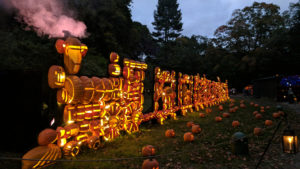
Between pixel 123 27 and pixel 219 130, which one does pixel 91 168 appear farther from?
pixel 123 27

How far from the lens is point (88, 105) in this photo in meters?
6.02

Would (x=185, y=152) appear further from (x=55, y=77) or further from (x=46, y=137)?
(x=55, y=77)

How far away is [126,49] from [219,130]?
61.8 ft

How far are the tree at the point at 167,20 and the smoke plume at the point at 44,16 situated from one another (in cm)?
4599

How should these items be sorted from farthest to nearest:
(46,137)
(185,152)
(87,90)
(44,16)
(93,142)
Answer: (44,16)
(93,142)
(87,90)
(185,152)
(46,137)

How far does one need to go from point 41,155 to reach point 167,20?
60530 millimetres

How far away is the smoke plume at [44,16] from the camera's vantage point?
1491 centimetres

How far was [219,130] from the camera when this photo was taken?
346 inches

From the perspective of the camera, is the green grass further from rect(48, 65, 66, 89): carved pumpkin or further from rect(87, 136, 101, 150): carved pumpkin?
rect(48, 65, 66, 89): carved pumpkin

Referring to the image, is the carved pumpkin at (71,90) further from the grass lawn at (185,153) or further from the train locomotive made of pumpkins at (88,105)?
the grass lawn at (185,153)

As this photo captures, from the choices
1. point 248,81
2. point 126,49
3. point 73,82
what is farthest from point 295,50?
point 73,82

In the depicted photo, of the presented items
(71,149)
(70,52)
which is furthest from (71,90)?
(71,149)

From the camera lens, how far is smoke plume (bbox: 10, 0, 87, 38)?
48.9 ft

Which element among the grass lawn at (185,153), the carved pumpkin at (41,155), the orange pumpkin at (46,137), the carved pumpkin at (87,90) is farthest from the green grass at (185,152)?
the carved pumpkin at (87,90)
